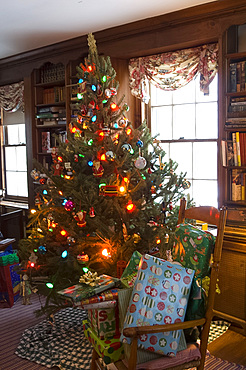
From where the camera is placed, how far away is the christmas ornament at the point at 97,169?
9.99 ft

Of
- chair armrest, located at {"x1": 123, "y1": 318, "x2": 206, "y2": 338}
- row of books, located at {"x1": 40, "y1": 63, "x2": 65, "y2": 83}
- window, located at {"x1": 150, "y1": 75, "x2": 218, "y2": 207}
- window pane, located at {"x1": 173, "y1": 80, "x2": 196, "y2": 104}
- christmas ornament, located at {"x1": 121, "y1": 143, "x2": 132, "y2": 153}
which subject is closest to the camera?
chair armrest, located at {"x1": 123, "y1": 318, "x2": 206, "y2": 338}

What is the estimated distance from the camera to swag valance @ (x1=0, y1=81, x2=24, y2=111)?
5.62 meters

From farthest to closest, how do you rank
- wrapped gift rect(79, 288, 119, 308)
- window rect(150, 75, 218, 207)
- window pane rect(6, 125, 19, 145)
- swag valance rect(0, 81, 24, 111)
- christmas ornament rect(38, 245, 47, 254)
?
1. window pane rect(6, 125, 19, 145)
2. swag valance rect(0, 81, 24, 111)
3. window rect(150, 75, 218, 207)
4. christmas ornament rect(38, 245, 47, 254)
5. wrapped gift rect(79, 288, 119, 308)

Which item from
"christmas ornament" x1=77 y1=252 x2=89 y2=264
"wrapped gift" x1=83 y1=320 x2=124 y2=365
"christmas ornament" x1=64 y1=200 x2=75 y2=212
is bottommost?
"wrapped gift" x1=83 y1=320 x2=124 y2=365

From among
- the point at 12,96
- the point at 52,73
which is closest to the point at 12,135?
the point at 12,96

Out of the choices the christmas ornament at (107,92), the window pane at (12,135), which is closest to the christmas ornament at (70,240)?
the christmas ornament at (107,92)

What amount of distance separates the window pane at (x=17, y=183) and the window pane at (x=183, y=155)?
2.65m

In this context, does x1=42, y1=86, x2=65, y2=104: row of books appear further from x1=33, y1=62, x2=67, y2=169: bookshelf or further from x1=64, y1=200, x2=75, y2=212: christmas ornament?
x1=64, y1=200, x2=75, y2=212: christmas ornament

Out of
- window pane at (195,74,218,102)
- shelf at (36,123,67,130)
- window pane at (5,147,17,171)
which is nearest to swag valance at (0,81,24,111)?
shelf at (36,123,67,130)

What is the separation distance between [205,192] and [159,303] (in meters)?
2.25

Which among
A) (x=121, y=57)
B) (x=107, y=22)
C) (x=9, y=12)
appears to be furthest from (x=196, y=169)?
(x=9, y=12)

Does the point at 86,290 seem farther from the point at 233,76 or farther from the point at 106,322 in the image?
the point at 233,76

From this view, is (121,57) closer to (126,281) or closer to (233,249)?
(233,249)

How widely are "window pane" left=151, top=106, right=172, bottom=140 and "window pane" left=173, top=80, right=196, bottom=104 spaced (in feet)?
0.43
